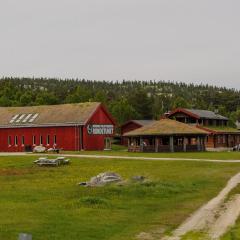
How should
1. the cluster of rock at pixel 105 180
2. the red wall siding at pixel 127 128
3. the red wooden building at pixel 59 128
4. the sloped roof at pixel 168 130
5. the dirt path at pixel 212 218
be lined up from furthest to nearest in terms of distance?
1. the red wall siding at pixel 127 128
2. the red wooden building at pixel 59 128
3. the sloped roof at pixel 168 130
4. the cluster of rock at pixel 105 180
5. the dirt path at pixel 212 218

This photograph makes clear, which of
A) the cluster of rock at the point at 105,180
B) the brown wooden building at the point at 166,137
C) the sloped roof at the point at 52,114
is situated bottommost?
the cluster of rock at the point at 105,180

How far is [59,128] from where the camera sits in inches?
3054

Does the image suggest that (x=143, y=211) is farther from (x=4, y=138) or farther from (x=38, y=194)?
(x=4, y=138)

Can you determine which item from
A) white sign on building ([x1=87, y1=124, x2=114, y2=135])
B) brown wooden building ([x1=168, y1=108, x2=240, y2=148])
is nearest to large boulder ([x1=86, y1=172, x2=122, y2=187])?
white sign on building ([x1=87, y1=124, x2=114, y2=135])

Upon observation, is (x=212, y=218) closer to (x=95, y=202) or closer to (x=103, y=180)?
(x=95, y=202)

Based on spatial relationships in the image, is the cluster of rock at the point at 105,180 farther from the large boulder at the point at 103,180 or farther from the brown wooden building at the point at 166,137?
the brown wooden building at the point at 166,137

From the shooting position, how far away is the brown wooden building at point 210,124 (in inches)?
3324

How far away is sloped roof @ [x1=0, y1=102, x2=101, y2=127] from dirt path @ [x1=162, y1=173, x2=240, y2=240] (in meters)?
51.8

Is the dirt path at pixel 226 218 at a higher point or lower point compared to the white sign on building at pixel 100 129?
lower

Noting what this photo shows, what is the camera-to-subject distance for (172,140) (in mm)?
69562

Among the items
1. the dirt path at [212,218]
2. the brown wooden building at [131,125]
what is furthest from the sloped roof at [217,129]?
the dirt path at [212,218]

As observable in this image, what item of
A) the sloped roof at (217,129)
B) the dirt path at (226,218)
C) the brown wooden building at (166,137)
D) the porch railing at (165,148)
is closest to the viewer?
the dirt path at (226,218)

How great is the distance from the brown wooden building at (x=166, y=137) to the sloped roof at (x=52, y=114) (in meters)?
7.25

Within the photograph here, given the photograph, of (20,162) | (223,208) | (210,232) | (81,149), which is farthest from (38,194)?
(81,149)
